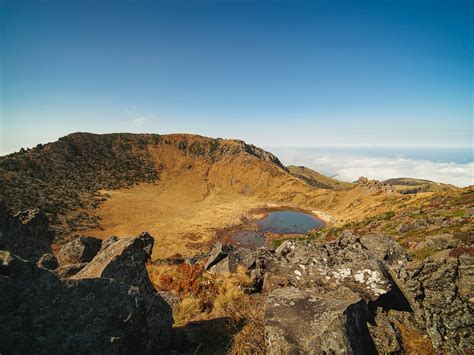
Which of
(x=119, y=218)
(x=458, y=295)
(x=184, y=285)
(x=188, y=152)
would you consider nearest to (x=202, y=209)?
(x=119, y=218)

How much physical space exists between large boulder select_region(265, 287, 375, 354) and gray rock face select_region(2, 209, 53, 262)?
39.0ft

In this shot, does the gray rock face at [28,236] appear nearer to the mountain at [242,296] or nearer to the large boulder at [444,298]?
the mountain at [242,296]

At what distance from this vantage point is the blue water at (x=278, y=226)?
55.5 m

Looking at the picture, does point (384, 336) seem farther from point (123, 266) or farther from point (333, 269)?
point (123, 266)

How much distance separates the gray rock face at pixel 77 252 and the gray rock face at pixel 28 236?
38.3 inches

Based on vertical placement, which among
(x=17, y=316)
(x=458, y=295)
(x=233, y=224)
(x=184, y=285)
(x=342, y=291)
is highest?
(x=17, y=316)

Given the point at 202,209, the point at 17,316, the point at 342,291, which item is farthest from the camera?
the point at 202,209

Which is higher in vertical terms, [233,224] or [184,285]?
[184,285]

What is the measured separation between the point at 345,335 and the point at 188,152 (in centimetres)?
13680

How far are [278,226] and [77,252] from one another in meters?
57.0

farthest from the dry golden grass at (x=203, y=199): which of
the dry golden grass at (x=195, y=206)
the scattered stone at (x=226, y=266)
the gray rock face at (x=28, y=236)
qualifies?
the scattered stone at (x=226, y=266)

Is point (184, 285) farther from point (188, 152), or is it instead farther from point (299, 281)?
point (188, 152)

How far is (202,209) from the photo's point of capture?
82.4 meters

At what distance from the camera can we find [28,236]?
13.6m
